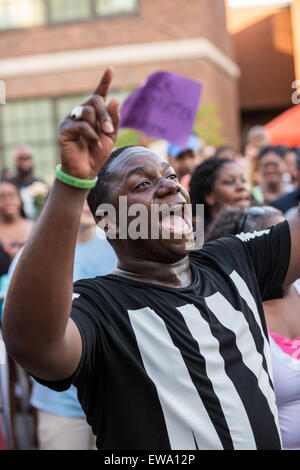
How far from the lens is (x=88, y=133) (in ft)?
4.59

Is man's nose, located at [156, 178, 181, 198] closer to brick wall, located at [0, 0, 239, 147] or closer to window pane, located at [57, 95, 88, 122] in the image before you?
brick wall, located at [0, 0, 239, 147]

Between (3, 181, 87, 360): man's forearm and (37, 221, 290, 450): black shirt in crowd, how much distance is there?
220 mm

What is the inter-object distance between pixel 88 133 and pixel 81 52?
14325 millimetres

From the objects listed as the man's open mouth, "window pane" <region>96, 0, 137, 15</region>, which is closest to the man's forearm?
the man's open mouth

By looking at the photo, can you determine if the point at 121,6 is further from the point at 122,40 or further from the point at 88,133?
the point at 88,133

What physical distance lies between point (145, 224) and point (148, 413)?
548mm

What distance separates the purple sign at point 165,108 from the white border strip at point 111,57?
10530mm

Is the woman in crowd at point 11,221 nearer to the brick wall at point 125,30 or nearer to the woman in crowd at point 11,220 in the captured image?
the woman in crowd at point 11,220

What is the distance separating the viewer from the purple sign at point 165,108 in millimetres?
4535

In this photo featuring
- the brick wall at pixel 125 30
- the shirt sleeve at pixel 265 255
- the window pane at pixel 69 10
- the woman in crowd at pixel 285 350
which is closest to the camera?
the shirt sleeve at pixel 265 255

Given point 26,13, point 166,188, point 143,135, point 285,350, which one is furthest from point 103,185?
point 26,13

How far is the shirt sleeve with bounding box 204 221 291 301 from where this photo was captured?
2.15m

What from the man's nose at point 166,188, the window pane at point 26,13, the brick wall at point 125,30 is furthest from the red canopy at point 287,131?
the man's nose at point 166,188

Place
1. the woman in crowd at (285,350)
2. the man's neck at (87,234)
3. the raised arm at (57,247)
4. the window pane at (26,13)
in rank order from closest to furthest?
the raised arm at (57,247) → the woman in crowd at (285,350) → the man's neck at (87,234) → the window pane at (26,13)
